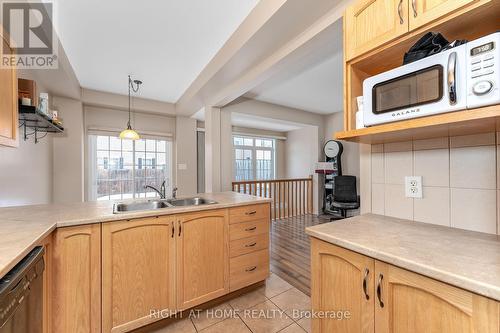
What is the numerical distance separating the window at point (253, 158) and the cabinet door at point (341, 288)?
5234 mm

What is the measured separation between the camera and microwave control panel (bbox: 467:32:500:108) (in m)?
0.71

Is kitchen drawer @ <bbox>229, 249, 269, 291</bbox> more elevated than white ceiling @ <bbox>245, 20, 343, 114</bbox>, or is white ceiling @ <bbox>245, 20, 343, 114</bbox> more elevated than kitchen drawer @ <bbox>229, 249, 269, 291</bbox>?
white ceiling @ <bbox>245, 20, 343, 114</bbox>

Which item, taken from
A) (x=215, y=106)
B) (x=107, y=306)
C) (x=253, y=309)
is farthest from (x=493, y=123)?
(x=215, y=106)

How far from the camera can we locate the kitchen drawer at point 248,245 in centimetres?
192

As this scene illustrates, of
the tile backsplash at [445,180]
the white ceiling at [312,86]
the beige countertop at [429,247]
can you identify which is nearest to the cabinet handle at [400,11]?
the white ceiling at [312,86]

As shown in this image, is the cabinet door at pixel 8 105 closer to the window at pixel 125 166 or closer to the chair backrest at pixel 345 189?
the window at pixel 125 166

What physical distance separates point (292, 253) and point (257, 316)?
1.27 metres

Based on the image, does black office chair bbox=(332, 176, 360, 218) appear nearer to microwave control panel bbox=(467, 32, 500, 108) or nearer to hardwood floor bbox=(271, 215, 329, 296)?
hardwood floor bbox=(271, 215, 329, 296)

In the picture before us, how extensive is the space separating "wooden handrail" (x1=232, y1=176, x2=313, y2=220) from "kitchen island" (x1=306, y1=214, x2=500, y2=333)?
10.1 ft

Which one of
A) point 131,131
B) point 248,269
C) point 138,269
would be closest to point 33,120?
point 131,131

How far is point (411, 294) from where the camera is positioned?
761mm

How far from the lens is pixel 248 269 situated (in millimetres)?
1990

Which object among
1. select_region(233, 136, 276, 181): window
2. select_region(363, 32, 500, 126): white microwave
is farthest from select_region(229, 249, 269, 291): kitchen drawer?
select_region(233, 136, 276, 181): window

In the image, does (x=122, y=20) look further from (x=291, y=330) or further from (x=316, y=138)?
(x=316, y=138)
